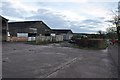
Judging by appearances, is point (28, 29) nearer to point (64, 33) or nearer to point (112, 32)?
point (112, 32)

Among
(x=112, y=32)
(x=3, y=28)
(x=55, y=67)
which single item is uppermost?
(x=3, y=28)

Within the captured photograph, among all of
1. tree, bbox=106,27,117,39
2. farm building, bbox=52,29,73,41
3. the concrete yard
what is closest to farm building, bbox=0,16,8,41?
tree, bbox=106,27,117,39

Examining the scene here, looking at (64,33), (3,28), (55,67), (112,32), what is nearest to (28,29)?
(3,28)

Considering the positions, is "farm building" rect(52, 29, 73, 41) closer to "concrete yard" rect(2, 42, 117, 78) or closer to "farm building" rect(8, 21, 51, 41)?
"farm building" rect(8, 21, 51, 41)

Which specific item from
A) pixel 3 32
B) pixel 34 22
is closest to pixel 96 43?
pixel 3 32

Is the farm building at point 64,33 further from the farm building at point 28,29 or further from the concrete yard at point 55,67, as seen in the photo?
the concrete yard at point 55,67

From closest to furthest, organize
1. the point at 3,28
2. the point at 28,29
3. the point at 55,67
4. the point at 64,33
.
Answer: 1. the point at 55,67
2. the point at 3,28
3. the point at 28,29
4. the point at 64,33

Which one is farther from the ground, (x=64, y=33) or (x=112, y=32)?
(x=64, y=33)

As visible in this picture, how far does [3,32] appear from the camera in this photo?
5338cm

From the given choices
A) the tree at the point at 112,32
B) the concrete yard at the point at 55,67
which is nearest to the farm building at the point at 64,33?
the tree at the point at 112,32

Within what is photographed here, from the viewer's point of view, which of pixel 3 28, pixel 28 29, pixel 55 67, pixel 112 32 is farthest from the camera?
pixel 28 29

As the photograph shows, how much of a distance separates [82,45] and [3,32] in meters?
23.1

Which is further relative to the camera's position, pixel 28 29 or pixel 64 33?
pixel 64 33

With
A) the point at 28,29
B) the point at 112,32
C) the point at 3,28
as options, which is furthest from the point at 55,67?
the point at 28,29
